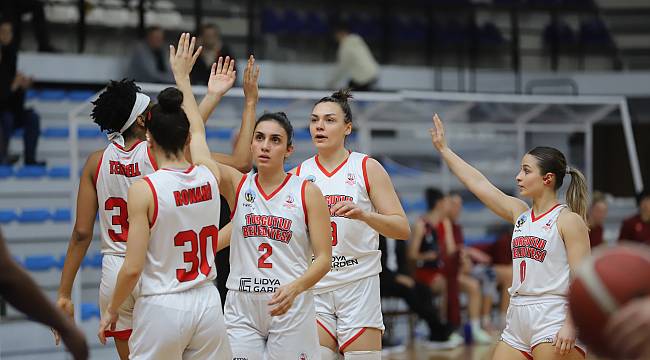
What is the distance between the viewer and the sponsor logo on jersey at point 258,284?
16.5 ft

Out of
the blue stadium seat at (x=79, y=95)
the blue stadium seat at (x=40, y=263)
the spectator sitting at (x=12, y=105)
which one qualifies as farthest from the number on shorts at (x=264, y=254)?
the blue stadium seat at (x=79, y=95)

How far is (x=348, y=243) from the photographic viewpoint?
5.77m

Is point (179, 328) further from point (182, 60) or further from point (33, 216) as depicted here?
point (33, 216)

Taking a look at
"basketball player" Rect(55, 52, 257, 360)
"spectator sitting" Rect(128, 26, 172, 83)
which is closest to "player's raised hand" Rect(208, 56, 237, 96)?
"basketball player" Rect(55, 52, 257, 360)

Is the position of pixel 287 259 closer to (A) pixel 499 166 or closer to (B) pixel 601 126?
(A) pixel 499 166

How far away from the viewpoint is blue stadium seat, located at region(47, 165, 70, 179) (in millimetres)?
12758

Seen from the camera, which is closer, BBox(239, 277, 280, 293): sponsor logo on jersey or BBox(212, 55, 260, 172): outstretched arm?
BBox(239, 277, 280, 293): sponsor logo on jersey

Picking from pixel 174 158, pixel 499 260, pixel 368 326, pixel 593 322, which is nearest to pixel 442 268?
pixel 499 260

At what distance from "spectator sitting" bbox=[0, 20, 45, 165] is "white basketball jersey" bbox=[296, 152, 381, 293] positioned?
767 centimetres

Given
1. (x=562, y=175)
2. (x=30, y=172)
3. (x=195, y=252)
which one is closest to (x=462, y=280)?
(x=30, y=172)

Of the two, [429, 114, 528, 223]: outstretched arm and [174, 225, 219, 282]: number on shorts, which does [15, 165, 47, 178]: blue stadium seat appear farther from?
[174, 225, 219, 282]: number on shorts

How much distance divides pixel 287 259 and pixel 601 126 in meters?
15.4

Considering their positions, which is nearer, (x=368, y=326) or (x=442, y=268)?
(x=368, y=326)

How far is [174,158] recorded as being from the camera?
14.9ft
